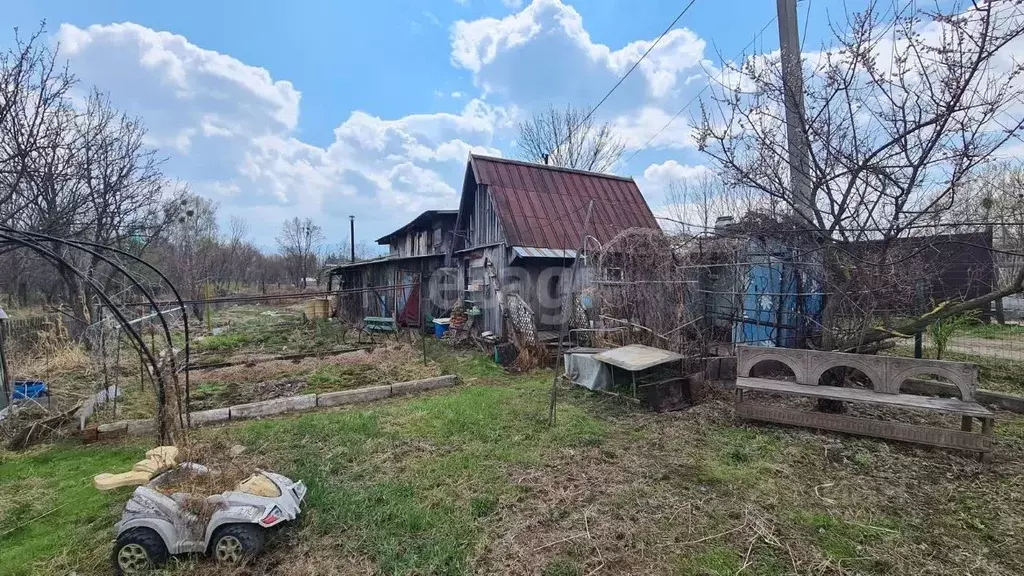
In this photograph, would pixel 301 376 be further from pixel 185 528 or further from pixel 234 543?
pixel 234 543

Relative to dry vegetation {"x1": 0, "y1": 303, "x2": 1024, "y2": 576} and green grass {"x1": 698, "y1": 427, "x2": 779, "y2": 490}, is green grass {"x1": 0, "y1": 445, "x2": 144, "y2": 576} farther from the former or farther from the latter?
green grass {"x1": 698, "y1": 427, "x2": 779, "y2": 490}

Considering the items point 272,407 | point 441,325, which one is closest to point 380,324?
point 441,325

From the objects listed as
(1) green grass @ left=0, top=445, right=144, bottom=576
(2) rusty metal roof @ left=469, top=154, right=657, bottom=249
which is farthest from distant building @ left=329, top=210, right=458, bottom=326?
(1) green grass @ left=0, top=445, right=144, bottom=576

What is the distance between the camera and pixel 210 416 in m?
5.81

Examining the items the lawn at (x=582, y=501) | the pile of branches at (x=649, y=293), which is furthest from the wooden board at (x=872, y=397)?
the pile of branches at (x=649, y=293)

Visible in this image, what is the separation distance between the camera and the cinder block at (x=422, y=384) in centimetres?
711

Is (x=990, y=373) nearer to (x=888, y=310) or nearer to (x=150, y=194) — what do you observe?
(x=888, y=310)

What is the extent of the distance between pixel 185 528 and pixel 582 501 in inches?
115

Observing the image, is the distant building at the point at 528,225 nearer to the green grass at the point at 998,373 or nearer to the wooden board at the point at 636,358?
the wooden board at the point at 636,358

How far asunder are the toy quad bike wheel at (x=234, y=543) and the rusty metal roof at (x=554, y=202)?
8117 mm

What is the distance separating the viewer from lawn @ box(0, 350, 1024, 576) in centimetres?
282

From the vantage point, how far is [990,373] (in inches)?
276

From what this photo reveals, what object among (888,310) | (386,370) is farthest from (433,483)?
(888,310)

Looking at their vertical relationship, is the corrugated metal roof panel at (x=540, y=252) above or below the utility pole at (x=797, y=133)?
below
